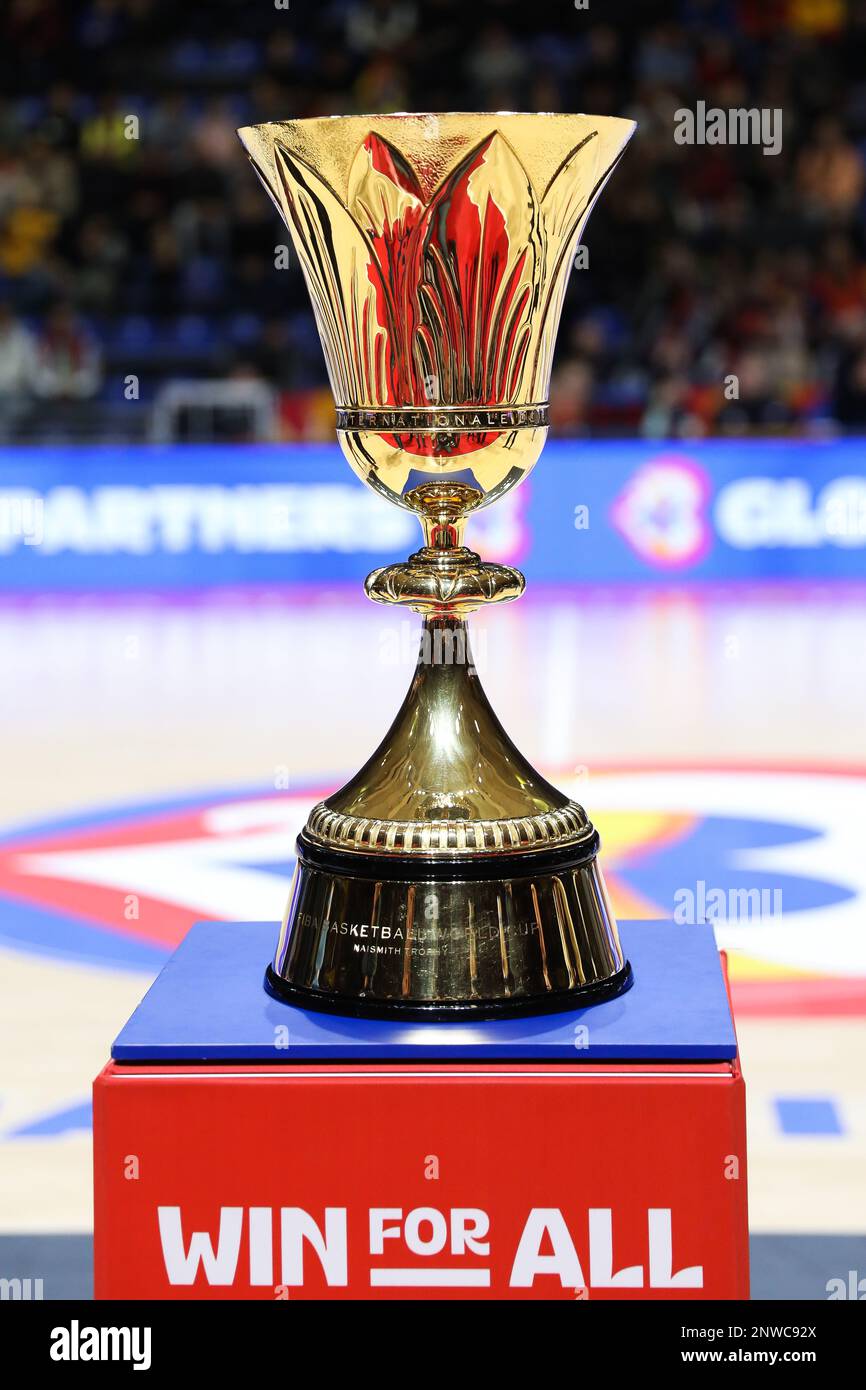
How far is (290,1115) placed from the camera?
174 centimetres

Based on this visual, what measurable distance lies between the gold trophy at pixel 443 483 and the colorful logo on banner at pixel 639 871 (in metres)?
1.94

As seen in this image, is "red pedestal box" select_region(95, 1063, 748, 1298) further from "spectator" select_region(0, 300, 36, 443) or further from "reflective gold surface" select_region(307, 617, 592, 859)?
"spectator" select_region(0, 300, 36, 443)

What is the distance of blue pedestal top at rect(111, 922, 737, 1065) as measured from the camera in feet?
5.73

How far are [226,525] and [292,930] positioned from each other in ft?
27.2

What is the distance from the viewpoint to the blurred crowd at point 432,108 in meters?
11.4

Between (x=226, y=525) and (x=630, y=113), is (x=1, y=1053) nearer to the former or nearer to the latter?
(x=226, y=525)

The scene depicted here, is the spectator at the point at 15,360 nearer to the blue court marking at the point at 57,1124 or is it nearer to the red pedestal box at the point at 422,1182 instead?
the blue court marking at the point at 57,1124

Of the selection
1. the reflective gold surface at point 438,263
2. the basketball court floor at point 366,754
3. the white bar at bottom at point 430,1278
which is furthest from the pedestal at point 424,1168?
the basketball court floor at point 366,754

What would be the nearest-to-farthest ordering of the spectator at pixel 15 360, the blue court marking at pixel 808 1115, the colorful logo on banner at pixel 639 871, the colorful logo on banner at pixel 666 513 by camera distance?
the blue court marking at pixel 808 1115 → the colorful logo on banner at pixel 639 871 → the colorful logo on banner at pixel 666 513 → the spectator at pixel 15 360

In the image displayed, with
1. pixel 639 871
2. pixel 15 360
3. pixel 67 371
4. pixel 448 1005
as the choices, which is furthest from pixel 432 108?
pixel 448 1005

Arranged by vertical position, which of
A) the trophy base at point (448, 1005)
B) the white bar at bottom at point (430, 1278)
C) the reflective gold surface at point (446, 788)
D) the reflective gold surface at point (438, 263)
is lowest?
the white bar at bottom at point (430, 1278)

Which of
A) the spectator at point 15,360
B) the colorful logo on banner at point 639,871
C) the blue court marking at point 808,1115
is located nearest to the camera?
the blue court marking at point 808,1115

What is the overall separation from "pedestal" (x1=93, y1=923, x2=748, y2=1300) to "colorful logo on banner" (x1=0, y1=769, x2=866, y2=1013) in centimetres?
201

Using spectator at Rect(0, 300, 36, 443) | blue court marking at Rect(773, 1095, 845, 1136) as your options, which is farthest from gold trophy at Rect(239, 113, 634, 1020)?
spectator at Rect(0, 300, 36, 443)
